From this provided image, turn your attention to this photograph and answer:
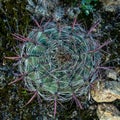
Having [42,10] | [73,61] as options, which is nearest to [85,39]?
[73,61]

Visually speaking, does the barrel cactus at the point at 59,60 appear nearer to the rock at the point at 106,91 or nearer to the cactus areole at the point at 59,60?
the cactus areole at the point at 59,60

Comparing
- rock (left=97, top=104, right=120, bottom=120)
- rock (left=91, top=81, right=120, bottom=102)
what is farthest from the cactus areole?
rock (left=97, top=104, right=120, bottom=120)

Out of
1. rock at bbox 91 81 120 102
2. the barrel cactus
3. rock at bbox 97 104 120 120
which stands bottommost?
rock at bbox 97 104 120 120

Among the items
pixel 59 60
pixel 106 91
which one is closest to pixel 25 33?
pixel 59 60

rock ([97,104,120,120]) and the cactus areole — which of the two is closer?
the cactus areole

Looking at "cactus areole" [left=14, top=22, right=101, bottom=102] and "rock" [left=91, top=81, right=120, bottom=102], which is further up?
"cactus areole" [left=14, top=22, right=101, bottom=102]

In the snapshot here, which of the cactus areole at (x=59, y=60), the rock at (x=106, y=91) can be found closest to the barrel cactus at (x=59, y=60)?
the cactus areole at (x=59, y=60)

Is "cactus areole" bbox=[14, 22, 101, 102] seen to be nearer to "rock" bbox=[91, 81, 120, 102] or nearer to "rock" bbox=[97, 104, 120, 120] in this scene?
"rock" bbox=[91, 81, 120, 102]
